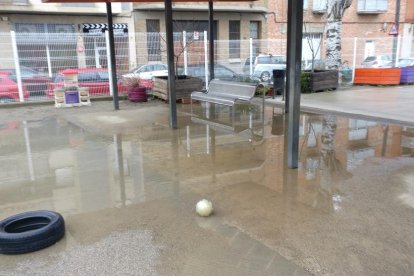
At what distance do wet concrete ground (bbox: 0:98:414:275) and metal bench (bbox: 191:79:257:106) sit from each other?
625 millimetres

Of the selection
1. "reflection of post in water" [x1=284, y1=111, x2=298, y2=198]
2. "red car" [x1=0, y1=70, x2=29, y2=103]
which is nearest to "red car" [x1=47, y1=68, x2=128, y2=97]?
"red car" [x1=0, y1=70, x2=29, y2=103]

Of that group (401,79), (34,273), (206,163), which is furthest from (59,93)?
(401,79)

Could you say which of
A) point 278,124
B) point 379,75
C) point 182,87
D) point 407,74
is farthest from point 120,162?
point 407,74

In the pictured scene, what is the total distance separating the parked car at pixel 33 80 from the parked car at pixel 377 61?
12.9 metres

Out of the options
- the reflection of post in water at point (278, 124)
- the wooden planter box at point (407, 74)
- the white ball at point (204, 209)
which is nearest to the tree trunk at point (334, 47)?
the wooden planter box at point (407, 74)

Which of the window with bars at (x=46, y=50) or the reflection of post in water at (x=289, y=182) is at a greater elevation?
the window with bars at (x=46, y=50)

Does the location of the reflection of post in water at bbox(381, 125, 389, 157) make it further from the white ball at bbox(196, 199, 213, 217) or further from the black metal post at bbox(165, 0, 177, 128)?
the black metal post at bbox(165, 0, 177, 128)

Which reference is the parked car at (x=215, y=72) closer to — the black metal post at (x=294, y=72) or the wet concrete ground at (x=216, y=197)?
the wet concrete ground at (x=216, y=197)

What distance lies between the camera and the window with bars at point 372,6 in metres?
30.1

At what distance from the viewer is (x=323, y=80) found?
13922 millimetres

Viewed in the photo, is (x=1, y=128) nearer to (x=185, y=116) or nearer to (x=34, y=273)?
(x=185, y=116)

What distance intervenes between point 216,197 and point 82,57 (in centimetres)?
947

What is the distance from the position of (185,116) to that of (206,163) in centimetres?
390

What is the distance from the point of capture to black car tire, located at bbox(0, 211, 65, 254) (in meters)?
3.47
